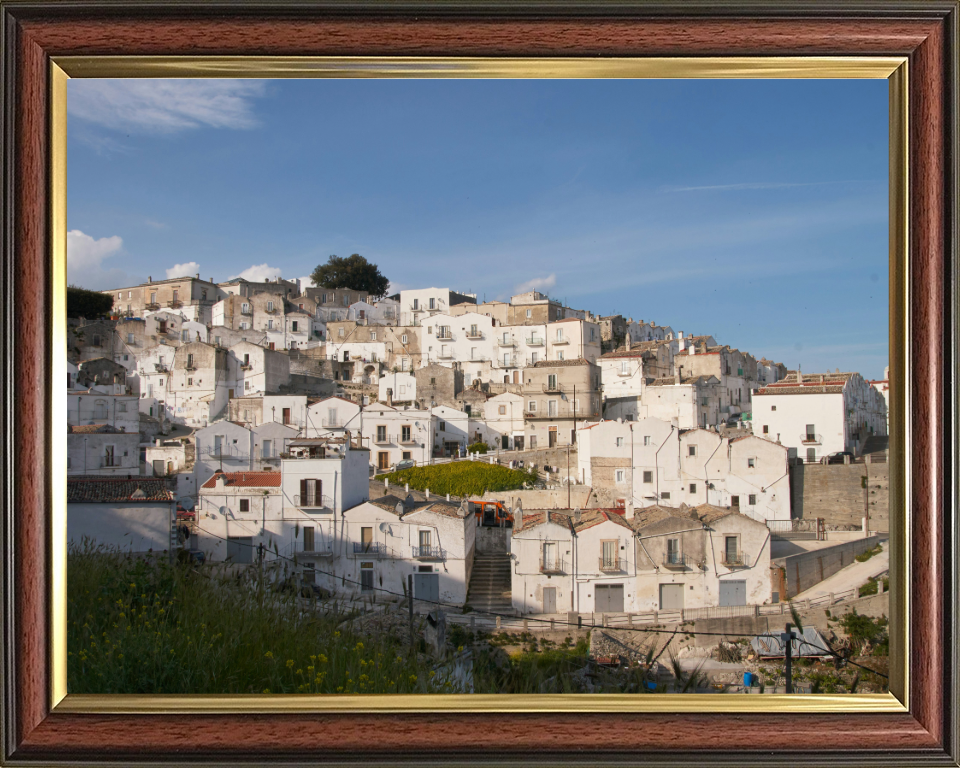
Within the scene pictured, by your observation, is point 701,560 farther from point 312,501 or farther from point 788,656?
point 312,501

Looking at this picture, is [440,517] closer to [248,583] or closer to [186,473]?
[248,583]

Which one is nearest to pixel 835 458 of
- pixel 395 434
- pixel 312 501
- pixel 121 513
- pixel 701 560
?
pixel 701 560

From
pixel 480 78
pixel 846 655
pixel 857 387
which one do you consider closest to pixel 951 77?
pixel 857 387

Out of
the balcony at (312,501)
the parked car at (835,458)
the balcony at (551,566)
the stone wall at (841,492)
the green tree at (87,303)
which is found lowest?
the balcony at (551,566)

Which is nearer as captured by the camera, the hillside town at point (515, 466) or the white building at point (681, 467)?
the hillside town at point (515, 466)

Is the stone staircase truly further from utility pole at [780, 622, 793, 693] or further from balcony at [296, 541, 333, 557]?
utility pole at [780, 622, 793, 693]

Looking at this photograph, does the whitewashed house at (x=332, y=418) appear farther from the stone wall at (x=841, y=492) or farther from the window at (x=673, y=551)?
the stone wall at (x=841, y=492)

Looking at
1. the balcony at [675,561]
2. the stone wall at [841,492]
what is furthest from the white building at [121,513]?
the stone wall at [841,492]
